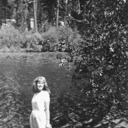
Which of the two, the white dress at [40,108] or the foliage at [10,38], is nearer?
the white dress at [40,108]

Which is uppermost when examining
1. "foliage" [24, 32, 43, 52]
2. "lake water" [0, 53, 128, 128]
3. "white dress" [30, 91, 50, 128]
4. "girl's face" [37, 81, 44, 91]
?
"foliage" [24, 32, 43, 52]

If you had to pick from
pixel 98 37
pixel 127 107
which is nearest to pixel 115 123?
pixel 127 107

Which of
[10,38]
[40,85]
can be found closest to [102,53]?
[40,85]

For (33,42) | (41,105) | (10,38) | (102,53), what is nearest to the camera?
(41,105)

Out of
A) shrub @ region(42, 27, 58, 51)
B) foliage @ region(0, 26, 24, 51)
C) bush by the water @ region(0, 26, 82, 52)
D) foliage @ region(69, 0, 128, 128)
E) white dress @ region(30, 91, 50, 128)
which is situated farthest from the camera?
foliage @ region(0, 26, 24, 51)

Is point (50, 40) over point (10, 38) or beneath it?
beneath

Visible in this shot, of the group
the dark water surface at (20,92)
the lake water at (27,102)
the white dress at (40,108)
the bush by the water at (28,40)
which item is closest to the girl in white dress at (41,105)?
the white dress at (40,108)

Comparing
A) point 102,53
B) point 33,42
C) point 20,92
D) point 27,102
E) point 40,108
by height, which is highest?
point 33,42

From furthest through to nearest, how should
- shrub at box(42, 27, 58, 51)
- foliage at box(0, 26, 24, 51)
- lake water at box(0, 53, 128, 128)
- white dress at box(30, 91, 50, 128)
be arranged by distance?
foliage at box(0, 26, 24, 51)
shrub at box(42, 27, 58, 51)
lake water at box(0, 53, 128, 128)
white dress at box(30, 91, 50, 128)

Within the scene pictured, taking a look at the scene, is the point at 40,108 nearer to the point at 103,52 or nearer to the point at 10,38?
the point at 103,52

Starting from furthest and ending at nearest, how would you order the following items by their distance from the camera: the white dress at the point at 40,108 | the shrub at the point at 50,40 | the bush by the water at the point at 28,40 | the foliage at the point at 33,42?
the foliage at the point at 33,42 < the bush by the water at the point at 28,40 < the shrub at the point at 50,40 < the white dress at the point at 40,108

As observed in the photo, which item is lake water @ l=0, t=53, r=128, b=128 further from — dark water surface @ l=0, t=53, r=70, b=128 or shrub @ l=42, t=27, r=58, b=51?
shrub @ l=42, t=27, r=58, b=51

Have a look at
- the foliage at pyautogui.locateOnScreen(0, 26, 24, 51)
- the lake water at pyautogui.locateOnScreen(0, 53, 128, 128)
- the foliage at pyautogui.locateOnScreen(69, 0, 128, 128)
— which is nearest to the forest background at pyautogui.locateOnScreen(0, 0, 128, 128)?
the foliage at pyautogui.locateOnScreen(69, 0, 128, 128)

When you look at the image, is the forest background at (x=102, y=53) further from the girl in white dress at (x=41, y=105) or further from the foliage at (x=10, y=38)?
the foliage at (x=10, y=38)
